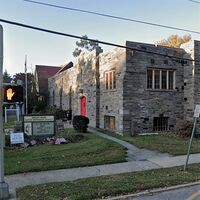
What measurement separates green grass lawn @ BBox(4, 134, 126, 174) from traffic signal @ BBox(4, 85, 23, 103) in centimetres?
271

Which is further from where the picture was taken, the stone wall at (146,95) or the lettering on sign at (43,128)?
the stone wall at (146,95)

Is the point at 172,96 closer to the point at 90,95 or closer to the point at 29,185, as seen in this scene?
the point at 90,95

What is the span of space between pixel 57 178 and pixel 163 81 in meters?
12.0

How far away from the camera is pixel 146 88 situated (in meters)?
18.5

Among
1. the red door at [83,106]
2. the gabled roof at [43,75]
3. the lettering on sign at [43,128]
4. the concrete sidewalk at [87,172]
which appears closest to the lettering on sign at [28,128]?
the lettering on sign at [43,128]

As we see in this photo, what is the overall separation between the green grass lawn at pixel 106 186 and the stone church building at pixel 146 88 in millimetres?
8737

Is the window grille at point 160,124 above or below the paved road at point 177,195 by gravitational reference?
above

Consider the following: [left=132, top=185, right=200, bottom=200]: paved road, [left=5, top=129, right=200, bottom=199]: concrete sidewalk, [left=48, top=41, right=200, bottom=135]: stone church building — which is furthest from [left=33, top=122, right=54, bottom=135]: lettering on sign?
[left=132, top=185, right=200, bottom=200]: paved road

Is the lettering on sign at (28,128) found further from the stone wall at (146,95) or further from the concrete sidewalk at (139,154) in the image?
the stone wall at (146,95)

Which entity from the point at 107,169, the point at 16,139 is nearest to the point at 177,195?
the point at 107,169

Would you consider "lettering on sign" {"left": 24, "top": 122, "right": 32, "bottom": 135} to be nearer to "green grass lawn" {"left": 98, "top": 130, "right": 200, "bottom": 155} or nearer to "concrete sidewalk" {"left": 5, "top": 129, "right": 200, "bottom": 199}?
"green grass lawn" {"left": 98, "top": 130, "right": 200, "bottom": 155}

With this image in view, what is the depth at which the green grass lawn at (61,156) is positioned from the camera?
33.4ft

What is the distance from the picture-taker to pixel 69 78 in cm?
3050

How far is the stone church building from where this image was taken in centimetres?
1800
